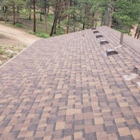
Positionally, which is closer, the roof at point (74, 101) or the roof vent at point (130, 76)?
the roof at point (74, 101)

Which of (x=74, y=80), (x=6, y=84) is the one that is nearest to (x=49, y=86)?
(x=74, y=80)

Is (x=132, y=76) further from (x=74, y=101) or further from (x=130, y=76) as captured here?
(x=74, y=101)

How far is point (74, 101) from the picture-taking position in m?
4.72

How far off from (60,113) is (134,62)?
11.7 feet

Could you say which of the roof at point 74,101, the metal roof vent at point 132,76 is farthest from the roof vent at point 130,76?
the roof at point 74,101

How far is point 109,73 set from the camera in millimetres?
6090

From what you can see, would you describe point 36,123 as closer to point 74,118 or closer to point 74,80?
point 74,118

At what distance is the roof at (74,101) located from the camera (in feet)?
11.6

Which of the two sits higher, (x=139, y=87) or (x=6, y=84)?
(x=139, y=87)

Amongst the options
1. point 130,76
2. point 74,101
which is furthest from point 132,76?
point 74,101

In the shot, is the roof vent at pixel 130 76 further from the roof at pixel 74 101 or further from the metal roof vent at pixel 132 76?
the roof at pixel 74 101

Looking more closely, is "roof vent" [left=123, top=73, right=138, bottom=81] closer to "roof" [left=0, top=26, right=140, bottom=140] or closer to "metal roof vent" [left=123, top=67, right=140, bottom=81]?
"metal roof vent" [left=123, top=67, right=140, bottom=81]

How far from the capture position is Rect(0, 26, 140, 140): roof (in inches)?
139

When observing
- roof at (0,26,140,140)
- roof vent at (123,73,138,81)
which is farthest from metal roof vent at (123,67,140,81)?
roof at (0,26,140,140)
